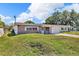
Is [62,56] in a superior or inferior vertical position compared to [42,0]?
inferior

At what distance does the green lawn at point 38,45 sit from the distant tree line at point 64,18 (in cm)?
19

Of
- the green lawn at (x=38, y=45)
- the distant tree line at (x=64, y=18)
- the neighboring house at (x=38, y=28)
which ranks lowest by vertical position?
the green lawn at (x=38, y=45)

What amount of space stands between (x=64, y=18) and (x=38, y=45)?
50 cm

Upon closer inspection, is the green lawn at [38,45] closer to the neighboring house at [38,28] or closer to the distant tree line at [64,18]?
the neighboring house at [38,28]

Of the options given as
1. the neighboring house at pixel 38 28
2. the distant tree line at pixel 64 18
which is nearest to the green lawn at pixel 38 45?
the neighboring house at pixel 38 28

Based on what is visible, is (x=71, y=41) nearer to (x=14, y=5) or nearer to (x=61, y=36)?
(x=61, y=36)

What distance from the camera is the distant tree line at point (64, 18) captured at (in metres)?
12.0

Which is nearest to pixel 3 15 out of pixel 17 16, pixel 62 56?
pixel 17 16

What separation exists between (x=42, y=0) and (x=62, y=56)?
0.78 meters

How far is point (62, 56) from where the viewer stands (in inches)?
470

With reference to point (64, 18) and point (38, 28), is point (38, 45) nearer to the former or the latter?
point (38, 28)

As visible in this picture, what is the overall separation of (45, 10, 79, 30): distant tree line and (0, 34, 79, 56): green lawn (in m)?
0.19

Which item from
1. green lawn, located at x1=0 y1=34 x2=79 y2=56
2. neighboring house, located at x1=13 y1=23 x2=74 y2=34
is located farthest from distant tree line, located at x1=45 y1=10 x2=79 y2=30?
green lawn, located at x1=0 y1=34 x2=79 y2=56

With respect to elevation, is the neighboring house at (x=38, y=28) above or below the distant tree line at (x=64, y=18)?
below
